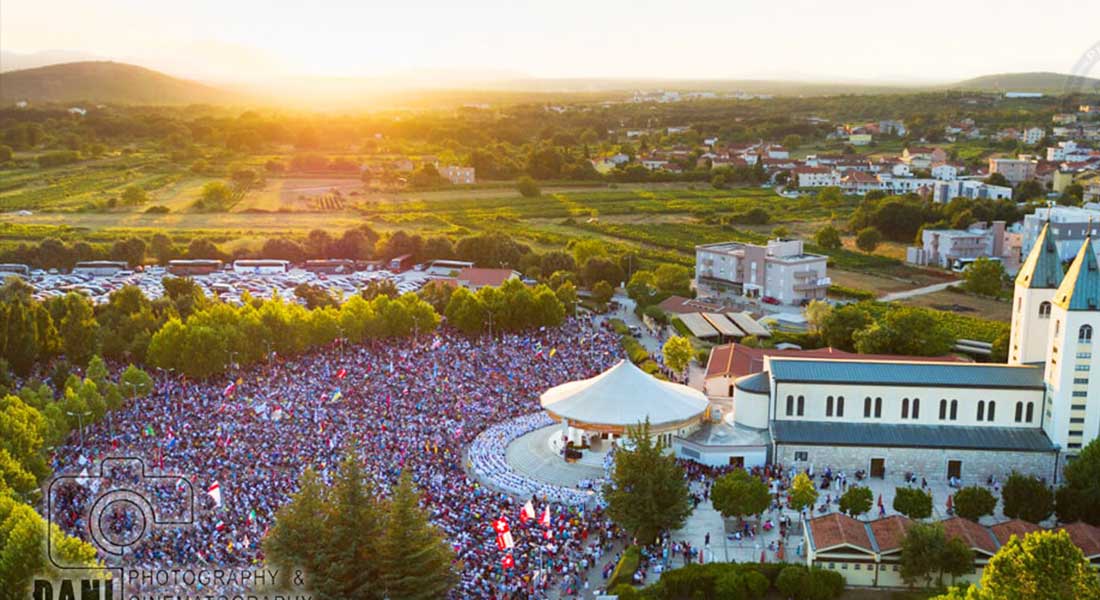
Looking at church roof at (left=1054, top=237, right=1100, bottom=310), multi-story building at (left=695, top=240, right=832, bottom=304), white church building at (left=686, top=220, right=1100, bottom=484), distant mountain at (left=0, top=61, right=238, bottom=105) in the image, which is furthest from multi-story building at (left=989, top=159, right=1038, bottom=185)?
distant mountain at (left=0, top=61, right=238, bottom=105)

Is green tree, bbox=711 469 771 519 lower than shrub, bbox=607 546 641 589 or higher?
higher

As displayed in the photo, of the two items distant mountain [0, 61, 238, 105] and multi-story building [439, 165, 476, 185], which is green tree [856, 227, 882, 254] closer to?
multi-story building [439, 165, 476, 185]

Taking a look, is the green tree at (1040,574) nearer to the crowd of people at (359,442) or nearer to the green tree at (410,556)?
the crowd of people at (359,442)

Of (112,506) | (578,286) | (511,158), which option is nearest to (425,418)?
(112,506)

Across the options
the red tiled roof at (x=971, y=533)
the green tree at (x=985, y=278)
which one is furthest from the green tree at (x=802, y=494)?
the green tree at (x=985, y=278)

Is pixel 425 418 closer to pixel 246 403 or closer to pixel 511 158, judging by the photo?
pixel 246 403

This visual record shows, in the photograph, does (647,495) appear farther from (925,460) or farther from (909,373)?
(909,373)

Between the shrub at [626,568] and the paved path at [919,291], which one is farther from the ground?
the shrub at [626,568]
